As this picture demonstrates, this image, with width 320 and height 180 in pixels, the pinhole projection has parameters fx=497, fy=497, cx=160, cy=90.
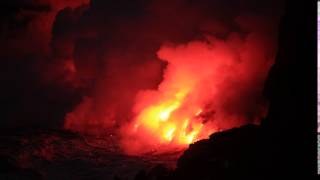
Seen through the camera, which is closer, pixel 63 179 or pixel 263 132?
pixel 263 132

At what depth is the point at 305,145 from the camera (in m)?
26.3

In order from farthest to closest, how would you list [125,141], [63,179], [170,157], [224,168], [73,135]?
1. [73,135]
2. [125,141]
3. [63,179]
4. [170,157]
5. [224,168]

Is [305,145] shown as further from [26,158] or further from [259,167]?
[26,158]

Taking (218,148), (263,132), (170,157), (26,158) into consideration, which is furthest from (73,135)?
(263,132)

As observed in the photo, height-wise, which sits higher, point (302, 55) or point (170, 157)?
point (170, 157)

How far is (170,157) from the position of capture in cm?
8825

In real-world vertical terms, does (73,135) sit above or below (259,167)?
above

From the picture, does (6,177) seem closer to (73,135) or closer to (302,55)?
(73,135)

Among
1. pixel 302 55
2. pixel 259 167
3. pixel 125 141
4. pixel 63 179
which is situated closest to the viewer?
pixel 302 55

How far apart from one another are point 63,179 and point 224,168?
6075 cm

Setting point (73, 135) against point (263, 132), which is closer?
point (263, 132)

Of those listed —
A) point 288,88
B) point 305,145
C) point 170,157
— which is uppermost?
point 170,157

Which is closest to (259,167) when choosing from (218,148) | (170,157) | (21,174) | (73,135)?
(218,148)

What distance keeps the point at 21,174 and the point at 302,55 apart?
82.0 meters
